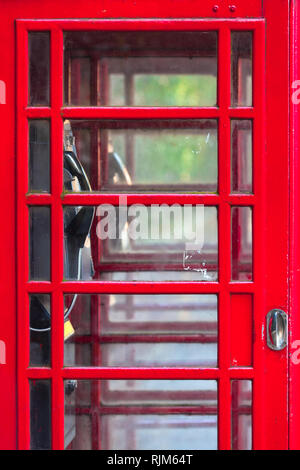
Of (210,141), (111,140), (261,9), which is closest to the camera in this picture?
(261,9)

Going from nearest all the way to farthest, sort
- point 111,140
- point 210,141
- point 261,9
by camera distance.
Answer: point 261,9, point 210,141, point 111,140

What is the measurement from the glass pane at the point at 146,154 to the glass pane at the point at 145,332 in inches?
24.7

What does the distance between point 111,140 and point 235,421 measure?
4.93 feet

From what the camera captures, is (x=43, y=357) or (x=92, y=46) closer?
(x=43, y=357)

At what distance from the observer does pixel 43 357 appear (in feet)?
6.31

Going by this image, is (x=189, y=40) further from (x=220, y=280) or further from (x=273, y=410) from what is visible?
(x=273, y=410)

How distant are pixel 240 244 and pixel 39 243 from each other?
1.19 m

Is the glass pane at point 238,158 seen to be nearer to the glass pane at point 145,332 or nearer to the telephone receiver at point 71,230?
the telephone receiver at point 71,230

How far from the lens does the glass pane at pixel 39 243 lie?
6.25 ft

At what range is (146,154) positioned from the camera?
2.61m

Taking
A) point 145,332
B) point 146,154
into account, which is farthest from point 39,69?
point 145,332

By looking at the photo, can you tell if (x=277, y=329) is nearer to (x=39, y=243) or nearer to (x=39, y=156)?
(x=39, y=243)
